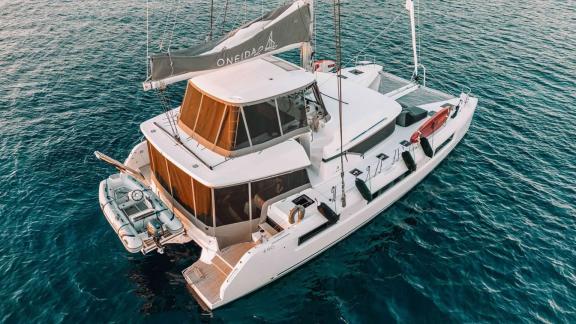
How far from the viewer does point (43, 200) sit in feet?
59.9

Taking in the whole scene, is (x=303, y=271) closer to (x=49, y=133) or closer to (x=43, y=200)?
(x=43, y=200)

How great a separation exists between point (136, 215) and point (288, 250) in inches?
208

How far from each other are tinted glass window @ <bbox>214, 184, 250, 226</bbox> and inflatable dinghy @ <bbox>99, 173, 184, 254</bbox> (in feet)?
4.85

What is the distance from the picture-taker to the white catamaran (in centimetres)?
1373

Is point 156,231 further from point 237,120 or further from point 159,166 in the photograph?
point 237,120

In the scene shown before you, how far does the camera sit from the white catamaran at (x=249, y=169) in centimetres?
1373

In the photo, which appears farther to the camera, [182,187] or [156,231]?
[182,187]

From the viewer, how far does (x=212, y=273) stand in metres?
14.2

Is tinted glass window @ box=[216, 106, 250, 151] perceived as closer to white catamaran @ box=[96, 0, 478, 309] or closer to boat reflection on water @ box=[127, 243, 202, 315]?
white catamaran @ box=[96, 0, 478, 309]

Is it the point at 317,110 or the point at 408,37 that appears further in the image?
the point at 408,37

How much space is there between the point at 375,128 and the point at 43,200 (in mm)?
14439

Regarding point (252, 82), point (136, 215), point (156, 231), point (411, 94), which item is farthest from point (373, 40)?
point (156, 231)

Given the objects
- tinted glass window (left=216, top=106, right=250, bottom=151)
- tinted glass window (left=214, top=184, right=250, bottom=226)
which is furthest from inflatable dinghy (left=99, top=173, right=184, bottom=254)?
tinted glass window (left=216, top=106, right=250, bottom=151)

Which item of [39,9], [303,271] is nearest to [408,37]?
[303,271]
